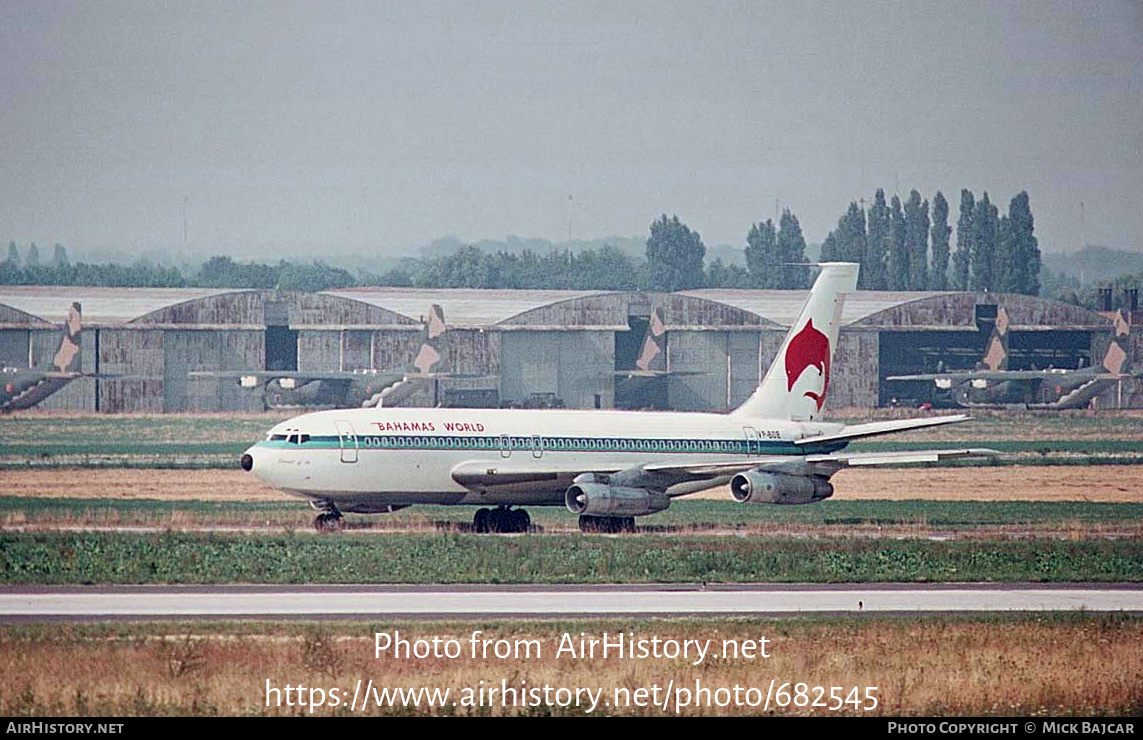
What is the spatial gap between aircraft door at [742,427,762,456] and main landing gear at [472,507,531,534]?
7338mm

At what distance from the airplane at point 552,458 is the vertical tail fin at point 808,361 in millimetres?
99

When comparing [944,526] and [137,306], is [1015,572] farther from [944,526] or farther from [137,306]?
[137,306]

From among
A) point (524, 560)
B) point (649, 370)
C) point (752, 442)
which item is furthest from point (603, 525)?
point (649, 370)

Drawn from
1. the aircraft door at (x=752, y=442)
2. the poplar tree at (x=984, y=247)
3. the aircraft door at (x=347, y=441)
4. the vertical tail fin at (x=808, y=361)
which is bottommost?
the aircraft door at (x=752, y=442)

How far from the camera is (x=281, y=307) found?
389 ft

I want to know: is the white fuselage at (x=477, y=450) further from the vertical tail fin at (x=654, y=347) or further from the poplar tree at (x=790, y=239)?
the poplar tree at (x=790, y=239)

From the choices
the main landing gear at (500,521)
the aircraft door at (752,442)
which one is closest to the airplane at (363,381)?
the aircraft door at (752,442)

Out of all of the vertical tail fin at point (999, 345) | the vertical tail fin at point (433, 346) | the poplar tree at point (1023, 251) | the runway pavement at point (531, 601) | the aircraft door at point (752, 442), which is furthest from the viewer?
the poplar tree at point (1023, 251)

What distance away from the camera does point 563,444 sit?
165ft

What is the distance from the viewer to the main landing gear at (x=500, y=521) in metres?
50.1

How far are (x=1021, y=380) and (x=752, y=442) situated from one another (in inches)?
3037
